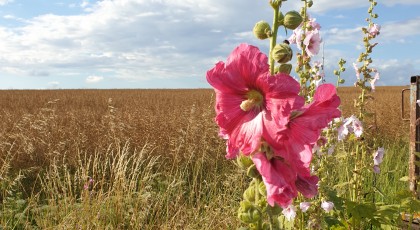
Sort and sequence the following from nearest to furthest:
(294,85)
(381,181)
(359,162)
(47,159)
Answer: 1. (294,85)
2. (359,162)
3. (381,181)
4. (47,159)

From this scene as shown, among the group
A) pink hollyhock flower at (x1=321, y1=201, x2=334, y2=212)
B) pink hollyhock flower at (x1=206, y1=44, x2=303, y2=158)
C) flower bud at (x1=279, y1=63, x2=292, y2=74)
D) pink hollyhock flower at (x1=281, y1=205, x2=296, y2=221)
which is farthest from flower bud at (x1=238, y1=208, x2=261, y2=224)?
pink hollyhock flower at (x1=321, y1=201, x2=334, y2=212)

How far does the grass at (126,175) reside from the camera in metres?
3.65

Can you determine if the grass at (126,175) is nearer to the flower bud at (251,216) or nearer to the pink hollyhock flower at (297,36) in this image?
the pink hollyhock flower at (297,36)

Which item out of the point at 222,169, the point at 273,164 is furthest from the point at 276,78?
the point at 222,169

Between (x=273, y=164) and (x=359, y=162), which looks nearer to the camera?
(x=273, y=164)

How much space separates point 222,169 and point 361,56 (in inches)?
119

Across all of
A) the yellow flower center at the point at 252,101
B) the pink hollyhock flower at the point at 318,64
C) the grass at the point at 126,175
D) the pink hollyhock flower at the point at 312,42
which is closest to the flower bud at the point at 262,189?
the yellow flower center at the point at 252,101

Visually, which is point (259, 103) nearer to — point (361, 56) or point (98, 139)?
point (361, 56)

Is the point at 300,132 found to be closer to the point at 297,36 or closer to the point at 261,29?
the point at 261,29

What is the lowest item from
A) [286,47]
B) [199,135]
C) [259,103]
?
[199,135]

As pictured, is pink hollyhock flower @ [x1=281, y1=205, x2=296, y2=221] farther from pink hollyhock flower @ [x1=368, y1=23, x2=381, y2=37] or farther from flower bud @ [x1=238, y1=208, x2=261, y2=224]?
pink hollyhock flower @ [x1=368, y1=23, x2=381, y2=37]

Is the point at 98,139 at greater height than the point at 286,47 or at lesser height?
lesser

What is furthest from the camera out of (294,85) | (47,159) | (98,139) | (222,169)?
(98,139)

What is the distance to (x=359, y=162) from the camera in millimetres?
2701
